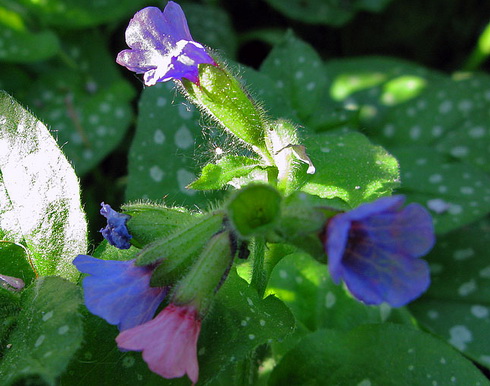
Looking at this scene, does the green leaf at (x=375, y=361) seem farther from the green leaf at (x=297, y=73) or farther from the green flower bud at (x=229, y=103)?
the green leaf at (x=297, y=73)

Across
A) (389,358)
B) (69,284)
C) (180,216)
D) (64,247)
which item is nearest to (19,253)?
(64,247)

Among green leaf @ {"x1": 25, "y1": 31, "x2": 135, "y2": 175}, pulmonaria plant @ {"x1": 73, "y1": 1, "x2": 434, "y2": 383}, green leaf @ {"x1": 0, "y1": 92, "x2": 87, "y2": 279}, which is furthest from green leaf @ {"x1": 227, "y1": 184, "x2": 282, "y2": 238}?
green leaf @ {"x1": 25, "y1": 31, "x2": 135, "y2": 175}

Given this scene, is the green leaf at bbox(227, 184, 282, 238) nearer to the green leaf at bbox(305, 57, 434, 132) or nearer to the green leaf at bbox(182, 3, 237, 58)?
the green leaf at bbox(305, 57, 434, 132)

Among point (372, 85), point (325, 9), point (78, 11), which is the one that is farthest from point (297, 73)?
point (78, 11)

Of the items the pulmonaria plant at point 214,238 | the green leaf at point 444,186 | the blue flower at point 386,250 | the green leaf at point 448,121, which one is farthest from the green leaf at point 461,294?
the blue flower at point 386,250

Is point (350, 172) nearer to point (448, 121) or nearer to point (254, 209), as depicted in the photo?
point (254, 209)
